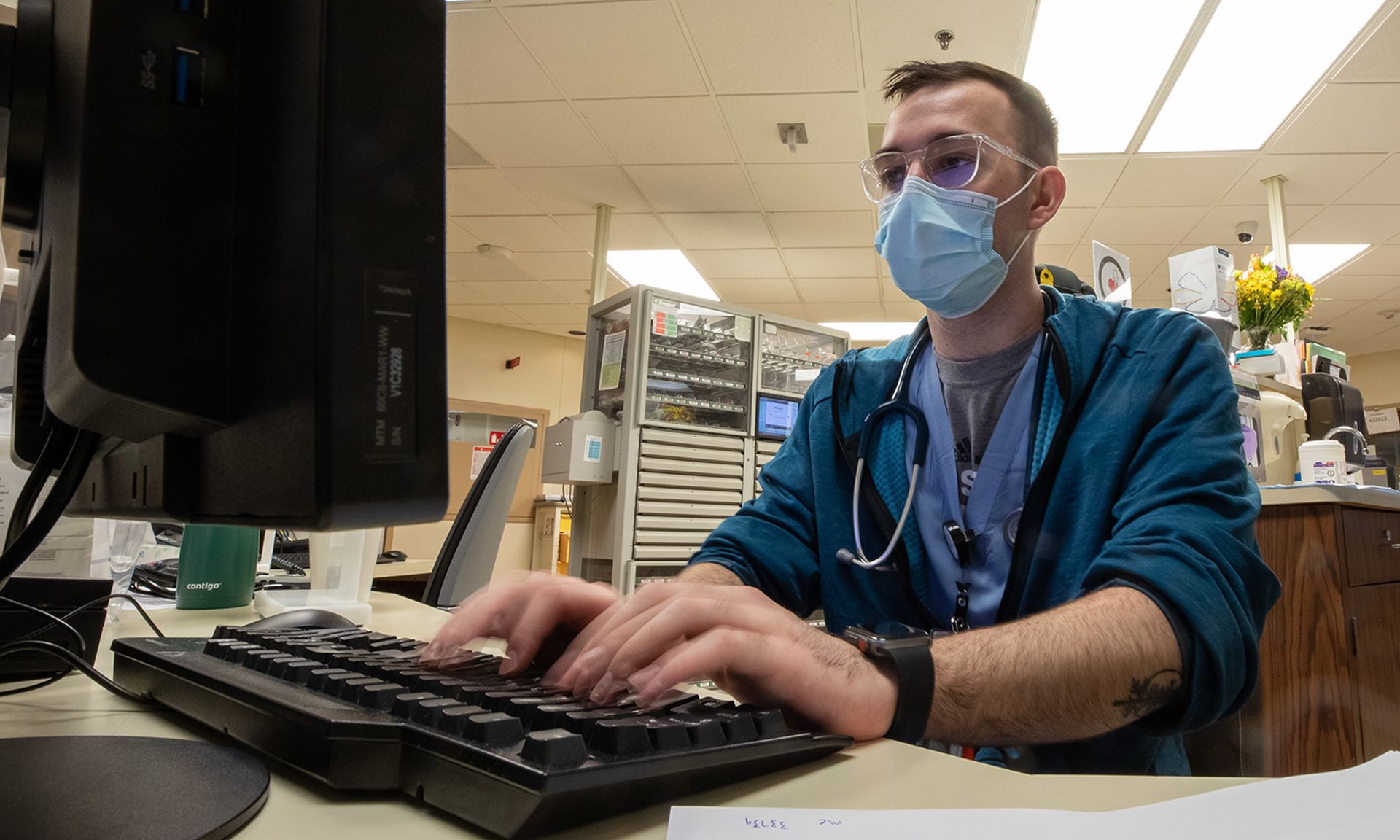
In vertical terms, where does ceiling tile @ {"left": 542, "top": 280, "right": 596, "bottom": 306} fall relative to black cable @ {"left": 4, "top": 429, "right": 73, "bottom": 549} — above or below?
above

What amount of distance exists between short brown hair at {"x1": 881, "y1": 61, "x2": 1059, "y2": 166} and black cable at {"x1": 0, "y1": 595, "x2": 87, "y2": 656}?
1.21m

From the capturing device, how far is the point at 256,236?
12.7 inches

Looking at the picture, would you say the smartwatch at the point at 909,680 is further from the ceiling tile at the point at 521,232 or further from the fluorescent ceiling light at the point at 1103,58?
the ceiling tile at the point at 521,232

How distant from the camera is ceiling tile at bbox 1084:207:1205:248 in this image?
450 centimetres

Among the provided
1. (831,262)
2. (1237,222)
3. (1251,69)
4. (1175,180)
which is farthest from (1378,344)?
(1251,69)

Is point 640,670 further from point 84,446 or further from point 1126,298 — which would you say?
Answer: point 1126,298

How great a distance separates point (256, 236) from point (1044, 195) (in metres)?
1.24

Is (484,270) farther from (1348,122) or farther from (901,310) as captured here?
(1348,122)

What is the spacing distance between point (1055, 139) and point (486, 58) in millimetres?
2685

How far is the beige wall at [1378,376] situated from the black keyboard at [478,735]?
9032 millimetres

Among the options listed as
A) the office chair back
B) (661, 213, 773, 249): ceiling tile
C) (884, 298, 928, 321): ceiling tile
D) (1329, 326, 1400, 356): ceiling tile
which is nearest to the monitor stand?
the office chair back

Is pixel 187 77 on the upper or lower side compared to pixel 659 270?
lower

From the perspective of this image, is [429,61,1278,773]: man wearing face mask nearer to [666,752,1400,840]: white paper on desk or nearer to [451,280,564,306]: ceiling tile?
[666,752,1400,840]: white paper on desk

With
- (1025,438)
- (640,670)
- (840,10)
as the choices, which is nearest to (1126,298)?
(1025,438)
